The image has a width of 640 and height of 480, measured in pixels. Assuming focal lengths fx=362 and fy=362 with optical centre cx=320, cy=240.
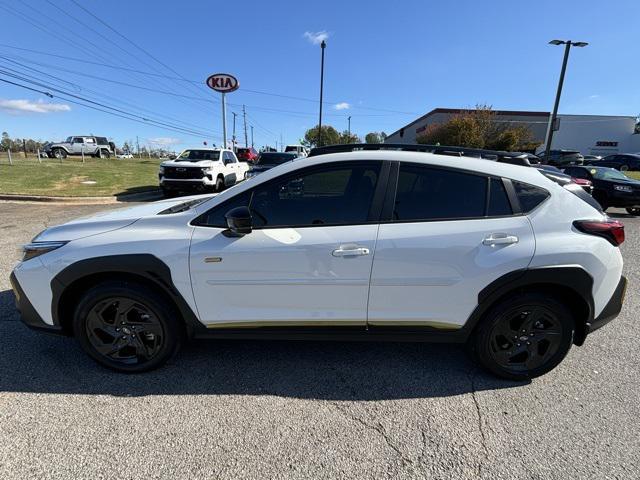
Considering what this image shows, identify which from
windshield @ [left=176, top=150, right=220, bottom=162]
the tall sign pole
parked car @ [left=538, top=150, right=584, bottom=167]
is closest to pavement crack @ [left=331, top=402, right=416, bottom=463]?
windshield @ [left=176, top=150, right=220, bottom=162]

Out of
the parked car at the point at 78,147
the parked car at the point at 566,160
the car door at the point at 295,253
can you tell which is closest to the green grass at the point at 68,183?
the car door at the point at 295,253

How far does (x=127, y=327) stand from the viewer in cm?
271

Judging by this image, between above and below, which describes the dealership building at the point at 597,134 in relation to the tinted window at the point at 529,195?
above

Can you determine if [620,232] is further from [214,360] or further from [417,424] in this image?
[214,360]

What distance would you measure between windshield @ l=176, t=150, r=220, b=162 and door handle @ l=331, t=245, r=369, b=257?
13057 millimetres

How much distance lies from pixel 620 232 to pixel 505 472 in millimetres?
1878

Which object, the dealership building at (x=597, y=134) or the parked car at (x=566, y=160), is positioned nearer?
the parked car at (x=566, y=160)

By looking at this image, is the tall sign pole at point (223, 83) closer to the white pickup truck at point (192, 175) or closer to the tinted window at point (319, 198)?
the white pickup truck at point (192, 175)

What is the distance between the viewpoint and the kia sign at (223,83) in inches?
874

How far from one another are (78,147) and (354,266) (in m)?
37.0

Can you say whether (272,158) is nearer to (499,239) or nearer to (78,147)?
(499,239)

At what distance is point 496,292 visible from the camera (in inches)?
100.0

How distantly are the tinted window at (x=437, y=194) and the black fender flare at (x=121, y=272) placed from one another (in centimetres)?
167

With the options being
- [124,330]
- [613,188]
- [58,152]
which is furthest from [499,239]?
[58,152]
